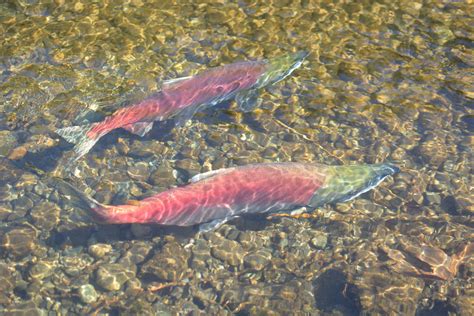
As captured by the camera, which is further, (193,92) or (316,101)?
(316,101)

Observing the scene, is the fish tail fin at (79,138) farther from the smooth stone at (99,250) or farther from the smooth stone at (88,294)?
the smooth stone at (88,294)

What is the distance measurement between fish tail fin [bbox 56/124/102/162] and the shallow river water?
1.33 ft

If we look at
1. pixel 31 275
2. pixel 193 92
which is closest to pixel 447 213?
pixel 193 92

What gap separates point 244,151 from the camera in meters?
7.46

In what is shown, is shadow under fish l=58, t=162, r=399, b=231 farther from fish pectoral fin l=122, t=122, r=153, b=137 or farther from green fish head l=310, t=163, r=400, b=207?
fish pectoral fin l=122, t=122, r=153, b=137

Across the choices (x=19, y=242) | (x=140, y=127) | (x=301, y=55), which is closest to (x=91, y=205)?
(x=19, y=242)

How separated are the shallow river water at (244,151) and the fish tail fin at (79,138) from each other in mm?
404

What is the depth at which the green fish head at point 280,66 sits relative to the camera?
8047mm

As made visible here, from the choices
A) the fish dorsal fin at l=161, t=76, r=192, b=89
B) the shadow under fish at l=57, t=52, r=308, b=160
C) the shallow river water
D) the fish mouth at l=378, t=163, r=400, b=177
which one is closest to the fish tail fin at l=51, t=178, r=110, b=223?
the shallow river water

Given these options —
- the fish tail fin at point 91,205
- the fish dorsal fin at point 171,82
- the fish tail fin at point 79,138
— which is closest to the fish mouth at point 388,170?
the fish dorsal fin at point 171,82

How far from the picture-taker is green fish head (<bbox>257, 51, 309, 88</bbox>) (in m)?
8.05

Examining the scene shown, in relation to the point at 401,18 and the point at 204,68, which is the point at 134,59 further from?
the point at 401,18

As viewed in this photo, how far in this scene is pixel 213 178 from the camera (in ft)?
20.5

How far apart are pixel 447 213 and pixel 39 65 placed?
6149mm
